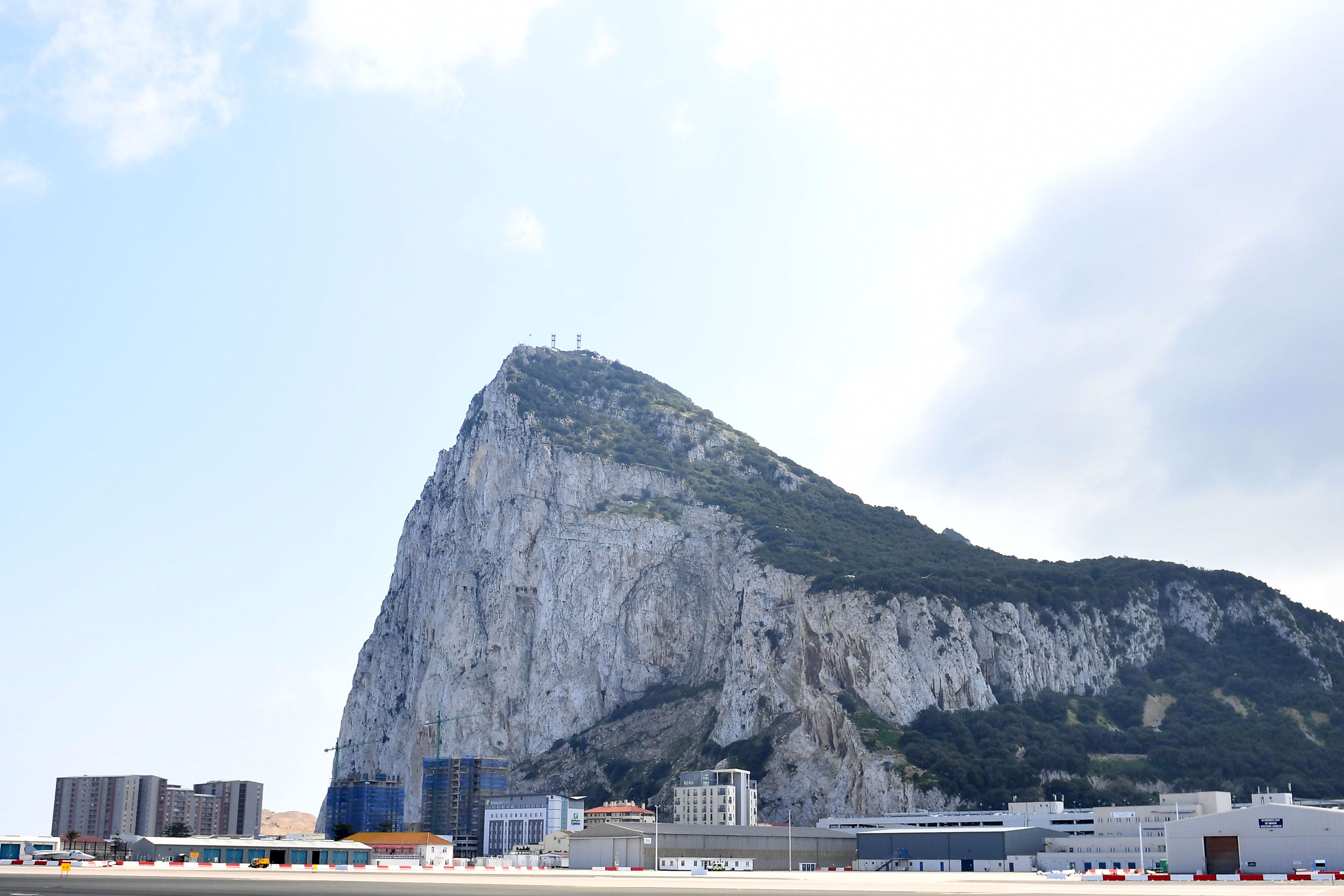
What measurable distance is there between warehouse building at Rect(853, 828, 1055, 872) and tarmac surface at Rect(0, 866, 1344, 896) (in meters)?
39.5

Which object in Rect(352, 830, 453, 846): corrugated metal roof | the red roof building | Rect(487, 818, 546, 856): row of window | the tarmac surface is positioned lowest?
Rect(487, 818, 546, 856): row of window

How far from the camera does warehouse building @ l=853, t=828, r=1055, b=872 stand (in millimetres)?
125250

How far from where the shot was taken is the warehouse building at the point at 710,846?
119 metres

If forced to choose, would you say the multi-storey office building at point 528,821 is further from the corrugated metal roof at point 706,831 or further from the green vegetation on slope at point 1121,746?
the green vegetation on slope at point 1121,746

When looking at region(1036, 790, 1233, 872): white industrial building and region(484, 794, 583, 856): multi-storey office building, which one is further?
region(484, 794, 583, 856): multi-storey office building

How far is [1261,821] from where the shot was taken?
82.0m

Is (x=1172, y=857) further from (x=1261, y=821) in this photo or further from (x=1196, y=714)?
(x=1196, y=714)

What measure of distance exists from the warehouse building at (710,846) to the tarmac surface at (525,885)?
32.1m

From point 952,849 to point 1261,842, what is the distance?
52097mm

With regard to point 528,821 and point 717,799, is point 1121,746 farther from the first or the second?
point 528,821

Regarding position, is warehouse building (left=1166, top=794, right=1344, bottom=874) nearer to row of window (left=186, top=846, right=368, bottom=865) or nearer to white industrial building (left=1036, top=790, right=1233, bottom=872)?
white industrial building (left=1036, top=790, right=1233, bottom=872)

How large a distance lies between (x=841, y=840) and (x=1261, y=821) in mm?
67773

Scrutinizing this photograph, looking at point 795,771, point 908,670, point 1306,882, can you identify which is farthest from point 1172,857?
point 908,670

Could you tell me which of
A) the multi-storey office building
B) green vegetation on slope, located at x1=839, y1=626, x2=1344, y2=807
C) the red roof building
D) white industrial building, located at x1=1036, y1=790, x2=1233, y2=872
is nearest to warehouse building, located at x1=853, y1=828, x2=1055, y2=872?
white industrial building, located at x1=1036, y1=790, x2=1233, y2=872
